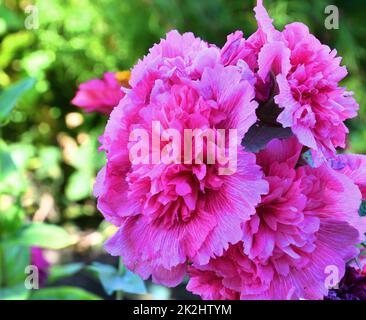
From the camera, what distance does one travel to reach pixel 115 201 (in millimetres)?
659

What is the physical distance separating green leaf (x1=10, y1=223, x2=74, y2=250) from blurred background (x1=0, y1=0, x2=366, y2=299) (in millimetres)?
871

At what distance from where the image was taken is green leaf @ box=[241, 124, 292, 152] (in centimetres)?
63

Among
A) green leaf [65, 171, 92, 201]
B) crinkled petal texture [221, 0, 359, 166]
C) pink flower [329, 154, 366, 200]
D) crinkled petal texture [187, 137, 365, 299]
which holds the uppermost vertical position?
green leaf [65, 171, 92, 201]

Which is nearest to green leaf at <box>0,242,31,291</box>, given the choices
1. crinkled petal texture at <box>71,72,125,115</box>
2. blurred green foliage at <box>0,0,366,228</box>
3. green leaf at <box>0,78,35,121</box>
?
green leaf at <box>0,78,35,121</box>

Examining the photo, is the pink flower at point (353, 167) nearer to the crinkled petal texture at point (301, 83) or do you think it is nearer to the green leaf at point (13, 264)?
the crinkled petal texture at point (301, 83)

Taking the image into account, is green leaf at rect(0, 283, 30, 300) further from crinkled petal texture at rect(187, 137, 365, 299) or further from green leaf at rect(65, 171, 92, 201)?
green leaf at rect(65, 171, 92, 201)

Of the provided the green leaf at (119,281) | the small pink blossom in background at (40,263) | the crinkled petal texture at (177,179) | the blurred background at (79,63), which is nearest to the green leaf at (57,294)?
the small pink blossom in background at (40,263)

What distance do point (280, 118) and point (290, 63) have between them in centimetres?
9

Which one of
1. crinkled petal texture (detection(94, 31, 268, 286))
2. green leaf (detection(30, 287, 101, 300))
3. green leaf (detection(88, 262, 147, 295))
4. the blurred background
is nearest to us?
crinkled petal texture (detection(94, 31, 268, 286))

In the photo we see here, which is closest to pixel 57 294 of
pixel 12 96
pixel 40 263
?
pixel 40 263

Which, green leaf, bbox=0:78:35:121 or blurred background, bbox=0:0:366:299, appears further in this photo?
blurred background, bbox=0:0:366:299

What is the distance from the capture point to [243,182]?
1.96ft

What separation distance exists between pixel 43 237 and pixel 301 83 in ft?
3.31
